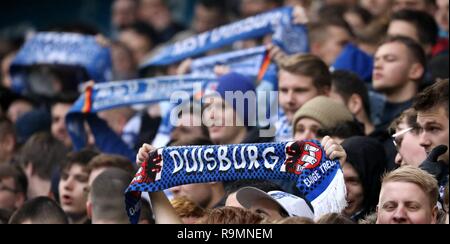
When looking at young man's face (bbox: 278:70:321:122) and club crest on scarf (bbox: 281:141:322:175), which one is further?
young man's face (bbox: 278:70:321:122)

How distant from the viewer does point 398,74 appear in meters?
9.84

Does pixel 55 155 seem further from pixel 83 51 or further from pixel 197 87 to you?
pixel 83 51

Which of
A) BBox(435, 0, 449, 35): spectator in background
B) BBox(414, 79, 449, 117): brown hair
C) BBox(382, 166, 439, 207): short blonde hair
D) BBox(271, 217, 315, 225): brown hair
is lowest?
BBox(271, 217, 315, 225): brown hair

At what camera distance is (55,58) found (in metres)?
13.5

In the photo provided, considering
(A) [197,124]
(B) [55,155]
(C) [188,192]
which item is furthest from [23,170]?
(C) [188,192]

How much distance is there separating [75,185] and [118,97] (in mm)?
1516

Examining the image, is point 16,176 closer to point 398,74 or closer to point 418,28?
point 398,74

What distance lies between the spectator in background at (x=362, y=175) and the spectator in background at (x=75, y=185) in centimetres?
222

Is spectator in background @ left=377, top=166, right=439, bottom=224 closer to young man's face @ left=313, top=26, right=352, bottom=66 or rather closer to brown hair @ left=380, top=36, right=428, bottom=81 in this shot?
brown hair @ left=380, top=36, right=428, bottom=81

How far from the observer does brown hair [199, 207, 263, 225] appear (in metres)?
6.64

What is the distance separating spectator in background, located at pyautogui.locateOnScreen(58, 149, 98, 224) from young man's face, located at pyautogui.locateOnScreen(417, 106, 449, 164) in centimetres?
280

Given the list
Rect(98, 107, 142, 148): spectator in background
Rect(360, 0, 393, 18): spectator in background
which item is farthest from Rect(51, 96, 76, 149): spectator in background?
Rect(360, 0, 393, 18): spectator in background

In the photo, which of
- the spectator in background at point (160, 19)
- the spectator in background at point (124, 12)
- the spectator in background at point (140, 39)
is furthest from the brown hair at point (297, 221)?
the spectator in background at point (124, 12)

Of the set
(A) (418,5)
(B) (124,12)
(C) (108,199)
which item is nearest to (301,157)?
(C) (108,199)
